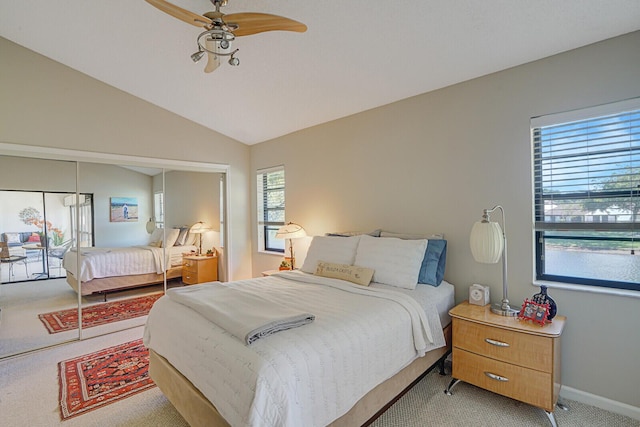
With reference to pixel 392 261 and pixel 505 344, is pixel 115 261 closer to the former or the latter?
pixel 392 261

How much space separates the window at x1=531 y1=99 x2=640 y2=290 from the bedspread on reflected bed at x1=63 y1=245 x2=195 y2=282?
4200 mm

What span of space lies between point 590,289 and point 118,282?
477 centimetres

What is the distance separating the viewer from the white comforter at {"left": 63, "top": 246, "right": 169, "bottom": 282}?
3.57 metres

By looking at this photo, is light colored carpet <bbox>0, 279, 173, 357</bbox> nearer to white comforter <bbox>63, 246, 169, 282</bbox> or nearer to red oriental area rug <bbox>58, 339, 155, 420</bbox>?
white comforter <bbox>63, 246, 169, 282</bbox>

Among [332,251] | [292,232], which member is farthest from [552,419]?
[292,232]

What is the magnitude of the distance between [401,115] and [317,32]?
49.5 inches

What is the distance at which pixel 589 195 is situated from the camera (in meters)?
2.23

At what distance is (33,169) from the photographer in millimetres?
3227

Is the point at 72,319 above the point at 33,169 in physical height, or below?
below

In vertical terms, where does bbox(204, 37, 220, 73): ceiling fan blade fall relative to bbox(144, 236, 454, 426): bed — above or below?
above

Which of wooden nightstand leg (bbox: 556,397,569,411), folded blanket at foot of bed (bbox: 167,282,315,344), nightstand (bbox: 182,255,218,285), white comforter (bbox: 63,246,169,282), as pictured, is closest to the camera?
folded blanket at foot of bed (bbox: 167,282,315,344)

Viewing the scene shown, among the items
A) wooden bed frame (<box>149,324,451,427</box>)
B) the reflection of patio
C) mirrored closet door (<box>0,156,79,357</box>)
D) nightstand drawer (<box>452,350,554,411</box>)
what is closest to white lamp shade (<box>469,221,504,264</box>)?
nightstand drawer (<box>452,350,554,411</box>)

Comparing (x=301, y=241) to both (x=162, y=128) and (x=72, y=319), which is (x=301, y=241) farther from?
(x=72, y=319)

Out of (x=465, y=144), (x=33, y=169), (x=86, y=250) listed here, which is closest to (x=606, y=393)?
(x=465, y=144)
